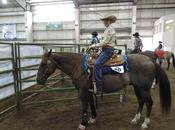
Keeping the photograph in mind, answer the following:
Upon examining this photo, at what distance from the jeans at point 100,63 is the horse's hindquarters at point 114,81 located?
0.11m

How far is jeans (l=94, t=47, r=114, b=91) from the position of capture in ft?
9.62

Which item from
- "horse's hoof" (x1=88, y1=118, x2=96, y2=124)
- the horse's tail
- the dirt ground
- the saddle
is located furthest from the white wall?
the horse's tail

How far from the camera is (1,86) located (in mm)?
3621

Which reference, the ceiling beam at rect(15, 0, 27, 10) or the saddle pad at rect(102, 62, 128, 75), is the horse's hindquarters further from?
the ceiling beam at rect(15, 0, 27, 10)

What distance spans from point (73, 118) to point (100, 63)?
50.9 inches

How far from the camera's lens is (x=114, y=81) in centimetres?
308

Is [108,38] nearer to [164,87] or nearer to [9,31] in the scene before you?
[164,87]

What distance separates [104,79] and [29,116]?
1672mm

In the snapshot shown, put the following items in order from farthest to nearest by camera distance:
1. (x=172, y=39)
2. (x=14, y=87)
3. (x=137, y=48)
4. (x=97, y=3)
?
(x=97, y=3)
(x=172, y=39)
(x=137, y=48)
(x=14, y=87)

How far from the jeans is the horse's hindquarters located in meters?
0.11

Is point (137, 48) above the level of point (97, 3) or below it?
below

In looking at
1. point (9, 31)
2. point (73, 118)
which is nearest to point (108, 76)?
point (73, 118)

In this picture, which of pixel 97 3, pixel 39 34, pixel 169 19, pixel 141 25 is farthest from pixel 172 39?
pixel 39 34

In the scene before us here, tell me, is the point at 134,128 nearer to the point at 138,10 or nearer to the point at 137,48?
the point at 137,48
